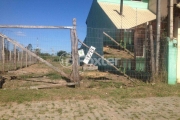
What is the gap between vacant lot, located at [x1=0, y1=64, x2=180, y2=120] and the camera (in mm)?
4734

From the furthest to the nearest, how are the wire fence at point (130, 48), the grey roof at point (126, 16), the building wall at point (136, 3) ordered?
the building wall at point (136, 3) → the grey roof at point (126, 16) → the wire fence at point (130, 48)

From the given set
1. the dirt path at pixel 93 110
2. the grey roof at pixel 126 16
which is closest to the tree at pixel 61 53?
the dirt path at pixel 93 110

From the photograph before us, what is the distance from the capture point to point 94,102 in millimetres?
5879

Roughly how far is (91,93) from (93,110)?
1.52 m

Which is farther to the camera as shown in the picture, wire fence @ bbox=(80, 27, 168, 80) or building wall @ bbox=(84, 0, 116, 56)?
building wall @ bbox=(84, 0, 116, 56)

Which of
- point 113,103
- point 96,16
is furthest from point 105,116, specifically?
point 96,16

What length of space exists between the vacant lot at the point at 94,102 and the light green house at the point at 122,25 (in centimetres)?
183

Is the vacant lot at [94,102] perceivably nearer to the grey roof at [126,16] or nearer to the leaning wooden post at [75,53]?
the leaning wooden post at [75,53]

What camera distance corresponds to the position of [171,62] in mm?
8336

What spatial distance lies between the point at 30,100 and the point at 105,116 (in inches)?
90.8

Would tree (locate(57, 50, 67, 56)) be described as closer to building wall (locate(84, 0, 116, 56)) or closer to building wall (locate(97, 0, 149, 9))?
building wall (locate(84, 0, 116, 56))

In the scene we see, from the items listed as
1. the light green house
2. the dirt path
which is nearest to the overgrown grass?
the dirt path

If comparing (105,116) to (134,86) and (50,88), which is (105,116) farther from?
(134,86)

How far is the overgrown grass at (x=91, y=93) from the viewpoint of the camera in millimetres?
5992
